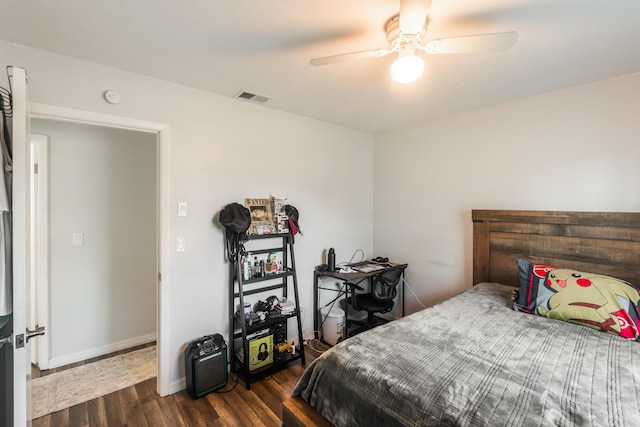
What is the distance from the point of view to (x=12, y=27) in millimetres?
1582

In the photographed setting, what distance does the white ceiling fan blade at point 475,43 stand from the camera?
1.30 m

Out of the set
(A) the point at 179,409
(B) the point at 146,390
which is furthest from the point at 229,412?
(B) the point at 146,390

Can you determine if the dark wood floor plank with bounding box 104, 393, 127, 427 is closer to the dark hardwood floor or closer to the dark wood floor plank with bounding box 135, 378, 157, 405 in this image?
the dark hardwood floor

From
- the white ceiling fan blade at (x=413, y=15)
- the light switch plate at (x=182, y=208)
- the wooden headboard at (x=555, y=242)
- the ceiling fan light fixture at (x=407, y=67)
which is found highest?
the white ceiling fan blade at (x=413, y=15)

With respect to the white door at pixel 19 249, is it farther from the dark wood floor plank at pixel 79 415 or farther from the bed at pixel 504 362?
the bed at pixel 504 362

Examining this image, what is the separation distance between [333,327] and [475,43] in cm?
270

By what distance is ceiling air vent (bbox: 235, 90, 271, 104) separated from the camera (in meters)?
2.49

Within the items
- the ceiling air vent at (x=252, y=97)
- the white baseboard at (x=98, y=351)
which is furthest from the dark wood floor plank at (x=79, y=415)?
the ceiling air vent at (x=252, y=97)

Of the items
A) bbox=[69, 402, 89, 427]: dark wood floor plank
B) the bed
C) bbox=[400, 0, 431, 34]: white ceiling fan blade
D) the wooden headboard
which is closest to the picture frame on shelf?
the bed

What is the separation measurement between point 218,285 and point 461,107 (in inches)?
113

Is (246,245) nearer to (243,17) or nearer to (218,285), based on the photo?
(218,285)

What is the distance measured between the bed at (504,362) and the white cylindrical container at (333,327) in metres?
1.25

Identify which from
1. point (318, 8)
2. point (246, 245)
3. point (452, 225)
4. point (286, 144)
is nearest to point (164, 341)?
point (246, 245)

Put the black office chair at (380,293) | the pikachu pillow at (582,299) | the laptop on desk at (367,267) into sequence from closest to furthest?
the pikachu pillow at (582,299), the black office chair at (380,293), the laptop on desk at (367,267)
